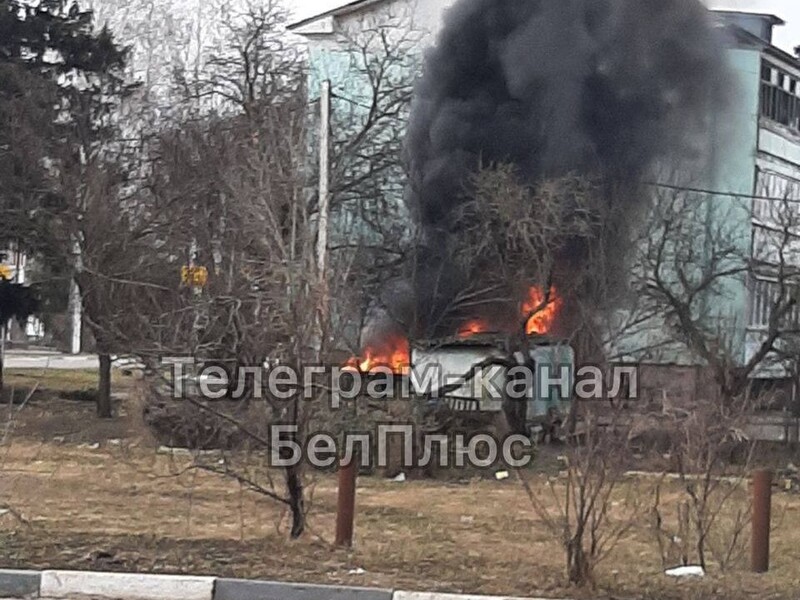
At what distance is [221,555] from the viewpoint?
800 centimetres

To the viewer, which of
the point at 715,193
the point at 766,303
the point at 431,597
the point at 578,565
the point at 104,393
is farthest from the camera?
the point at 715,193

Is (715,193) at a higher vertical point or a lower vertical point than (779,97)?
lower

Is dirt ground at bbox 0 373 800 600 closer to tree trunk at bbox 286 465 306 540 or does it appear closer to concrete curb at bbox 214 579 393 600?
tree trunk at bbox 286 465 306 540

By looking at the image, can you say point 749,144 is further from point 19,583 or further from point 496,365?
point 19,583

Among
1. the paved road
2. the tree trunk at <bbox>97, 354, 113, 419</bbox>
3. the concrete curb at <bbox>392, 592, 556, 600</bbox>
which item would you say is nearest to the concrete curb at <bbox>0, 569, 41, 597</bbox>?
the concrete curb at <bbox>392, 592, 556, 600</bbox>

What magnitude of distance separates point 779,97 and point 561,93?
7626 mm

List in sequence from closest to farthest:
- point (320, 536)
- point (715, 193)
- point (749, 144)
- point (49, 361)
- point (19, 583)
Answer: point (19, 583) → point (320, 536) → point (715, 193) → point (749, 144) → point (49, 361)

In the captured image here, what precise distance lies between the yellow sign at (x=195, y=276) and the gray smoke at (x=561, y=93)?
6867mm

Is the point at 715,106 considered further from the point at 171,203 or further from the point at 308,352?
the point at 308,352

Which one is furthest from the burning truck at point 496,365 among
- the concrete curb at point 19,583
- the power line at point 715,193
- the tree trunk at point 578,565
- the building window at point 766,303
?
the concrete curb at point 19,583

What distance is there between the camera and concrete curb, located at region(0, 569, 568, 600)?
689 cm

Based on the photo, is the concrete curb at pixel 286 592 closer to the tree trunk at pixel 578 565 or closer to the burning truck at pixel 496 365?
the tree trunk at pixel 578 565

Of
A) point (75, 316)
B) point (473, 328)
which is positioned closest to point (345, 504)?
point (473, 328)

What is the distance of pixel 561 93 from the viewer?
24578mm
